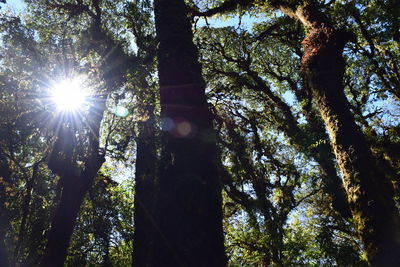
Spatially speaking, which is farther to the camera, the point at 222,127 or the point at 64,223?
the point at 222,127

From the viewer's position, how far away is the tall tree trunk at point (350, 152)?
14.2 ft

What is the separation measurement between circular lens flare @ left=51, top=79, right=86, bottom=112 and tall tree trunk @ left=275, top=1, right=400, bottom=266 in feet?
34.1

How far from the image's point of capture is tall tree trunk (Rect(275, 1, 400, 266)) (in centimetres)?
432

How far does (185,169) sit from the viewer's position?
2846mm

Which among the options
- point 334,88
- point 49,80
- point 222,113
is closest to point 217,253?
point 334,88

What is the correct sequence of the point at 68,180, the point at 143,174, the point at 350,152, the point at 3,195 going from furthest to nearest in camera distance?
the point at 3,195
the point at 68,180
the point at 143,174
the point at 350,152

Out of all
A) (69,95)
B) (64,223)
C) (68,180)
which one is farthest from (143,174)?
(69,95)

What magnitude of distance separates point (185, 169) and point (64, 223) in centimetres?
944

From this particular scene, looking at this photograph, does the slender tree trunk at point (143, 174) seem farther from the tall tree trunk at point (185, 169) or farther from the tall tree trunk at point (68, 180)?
the tall tree trunk at point (185, 169)

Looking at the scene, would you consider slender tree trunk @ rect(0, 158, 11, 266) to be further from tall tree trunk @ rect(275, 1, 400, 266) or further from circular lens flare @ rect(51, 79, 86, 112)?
tall tree trunk @ rect(275, 1, 400, 266)

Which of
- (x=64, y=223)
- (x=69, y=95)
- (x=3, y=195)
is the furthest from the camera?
(x=3, y=195)

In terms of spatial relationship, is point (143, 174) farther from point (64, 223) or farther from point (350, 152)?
point (350, 152)

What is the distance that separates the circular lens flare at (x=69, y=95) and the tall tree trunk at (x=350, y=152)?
1040 cm

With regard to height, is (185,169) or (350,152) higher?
(350,152)
